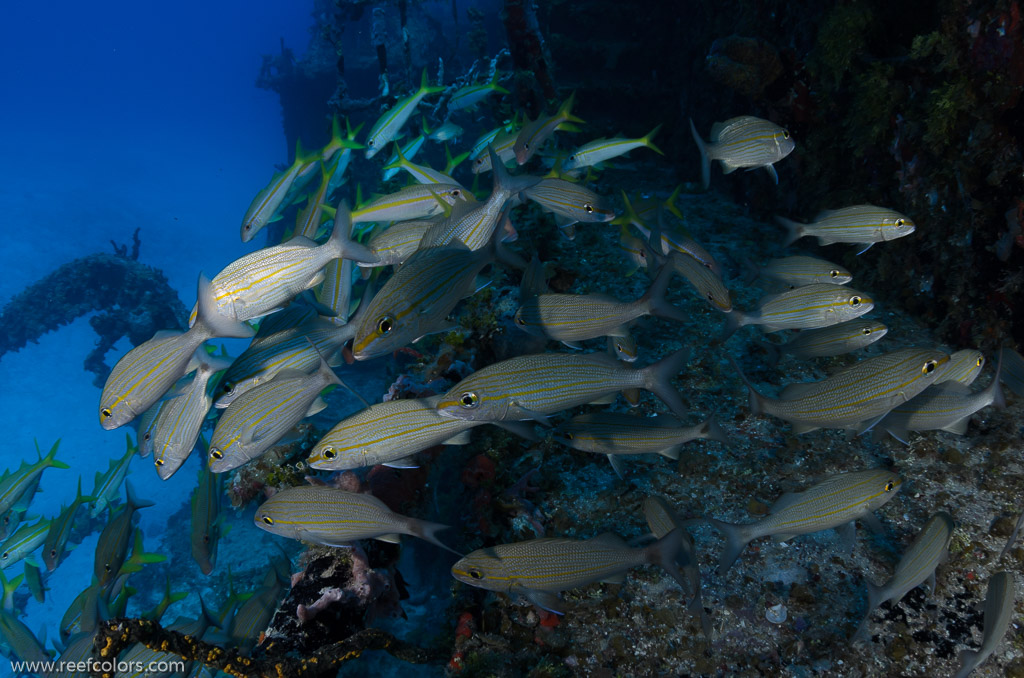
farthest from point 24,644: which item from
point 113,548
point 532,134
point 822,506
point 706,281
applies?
point 532,134

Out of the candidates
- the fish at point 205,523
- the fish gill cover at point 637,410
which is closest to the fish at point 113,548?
the fish gill cover at point 637,410

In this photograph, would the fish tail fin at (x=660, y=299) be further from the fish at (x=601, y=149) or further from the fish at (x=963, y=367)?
the fish at (x=601, y=149)

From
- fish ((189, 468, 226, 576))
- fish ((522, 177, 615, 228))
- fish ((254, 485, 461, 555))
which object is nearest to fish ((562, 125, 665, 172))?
fish ((522, 177, 615, 228))

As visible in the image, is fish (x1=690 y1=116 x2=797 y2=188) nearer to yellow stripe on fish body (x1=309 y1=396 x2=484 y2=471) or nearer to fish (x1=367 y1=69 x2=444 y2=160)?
yellow stripe on fish body (x1=309 y1=396 x2=484 y2=471)

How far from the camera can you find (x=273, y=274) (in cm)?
279

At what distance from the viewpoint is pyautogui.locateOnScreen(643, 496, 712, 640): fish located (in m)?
2.51

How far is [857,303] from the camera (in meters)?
3.39

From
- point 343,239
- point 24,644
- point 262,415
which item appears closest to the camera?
point 262,415

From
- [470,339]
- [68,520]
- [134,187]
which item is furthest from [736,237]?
[134,187]

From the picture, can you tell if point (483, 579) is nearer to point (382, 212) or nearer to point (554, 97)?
point (382, 212)

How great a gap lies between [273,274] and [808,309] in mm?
3640

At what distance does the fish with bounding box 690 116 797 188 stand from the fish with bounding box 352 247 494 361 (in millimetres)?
2956

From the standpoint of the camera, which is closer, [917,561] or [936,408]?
[917,561]

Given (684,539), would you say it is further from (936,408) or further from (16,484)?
(16,484)
